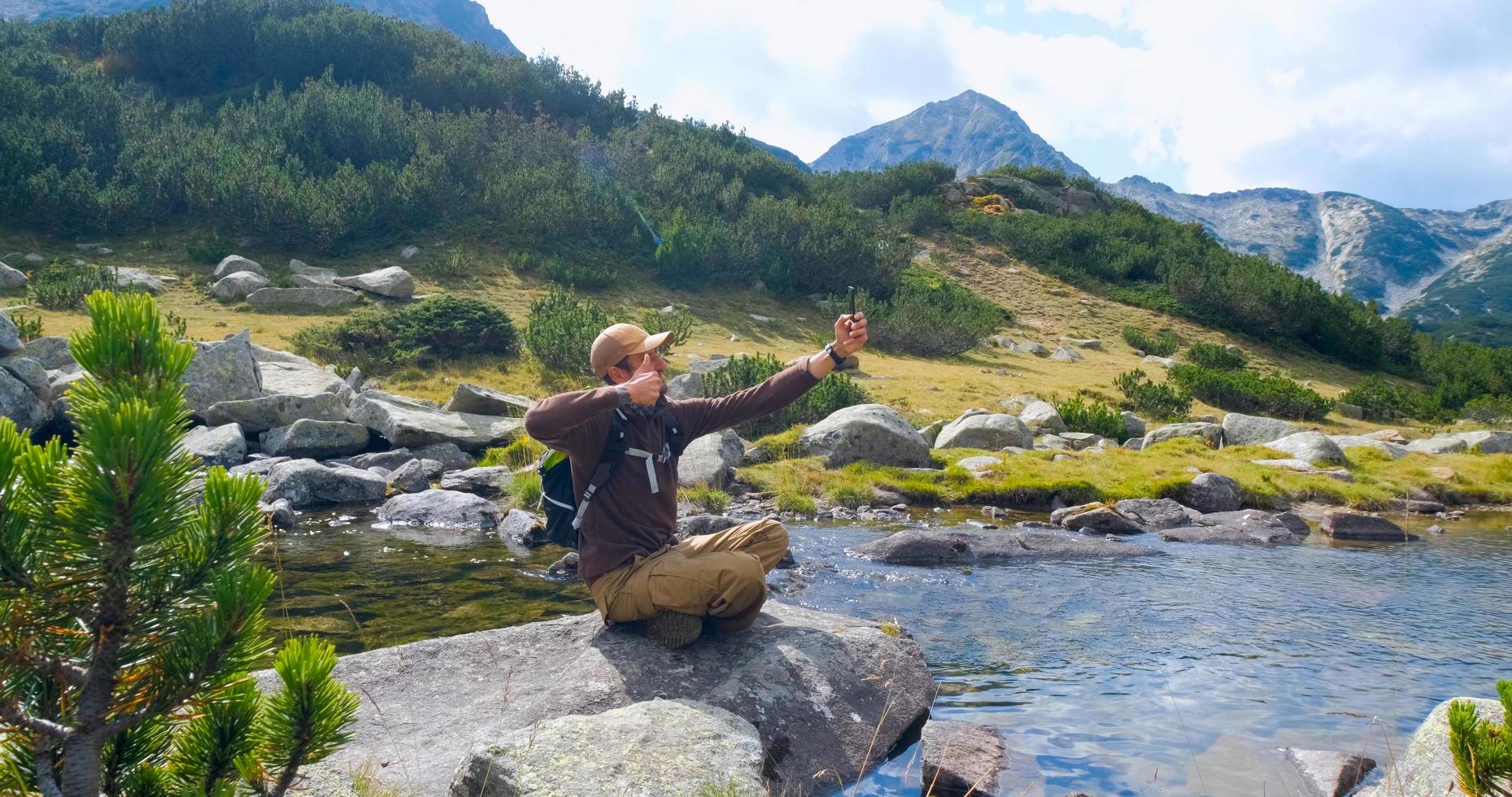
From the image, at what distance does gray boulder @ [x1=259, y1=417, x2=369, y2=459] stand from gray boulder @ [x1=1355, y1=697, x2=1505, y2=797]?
1292 cm

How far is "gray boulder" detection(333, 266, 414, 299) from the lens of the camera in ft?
76.0

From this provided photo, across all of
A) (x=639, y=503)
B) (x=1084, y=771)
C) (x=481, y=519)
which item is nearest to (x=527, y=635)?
(x=639, y=503)

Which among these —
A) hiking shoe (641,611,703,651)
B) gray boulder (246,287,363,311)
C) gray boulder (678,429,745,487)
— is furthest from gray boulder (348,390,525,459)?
hiking shoe (641,611,703,651)

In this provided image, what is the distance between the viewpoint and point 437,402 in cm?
1733

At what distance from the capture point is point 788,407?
683 inches

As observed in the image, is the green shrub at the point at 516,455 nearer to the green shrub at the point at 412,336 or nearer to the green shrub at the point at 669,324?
the green shrub at the point at 412,336

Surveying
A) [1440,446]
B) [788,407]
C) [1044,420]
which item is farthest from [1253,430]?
[788,407]

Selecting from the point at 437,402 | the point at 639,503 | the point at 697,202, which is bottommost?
the point at 437,402

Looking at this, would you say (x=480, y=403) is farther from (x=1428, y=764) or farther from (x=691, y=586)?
(x=1428, y=764)

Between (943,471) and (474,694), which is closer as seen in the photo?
(474,694)

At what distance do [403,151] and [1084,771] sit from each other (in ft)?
105

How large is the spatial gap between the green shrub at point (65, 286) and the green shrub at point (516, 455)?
10855 millimetres

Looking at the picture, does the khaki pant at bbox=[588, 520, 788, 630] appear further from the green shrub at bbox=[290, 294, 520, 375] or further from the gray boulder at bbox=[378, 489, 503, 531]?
the green shrub at bbox=[290, 294, 520, 375]

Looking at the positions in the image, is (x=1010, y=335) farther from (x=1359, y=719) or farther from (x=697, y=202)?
(x=1359, y=719)
